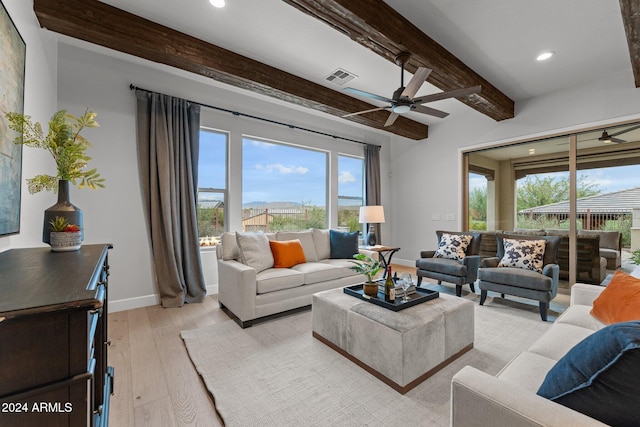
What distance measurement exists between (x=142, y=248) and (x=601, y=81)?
6.24 metres

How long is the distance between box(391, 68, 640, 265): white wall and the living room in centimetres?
1

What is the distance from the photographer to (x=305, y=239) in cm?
396

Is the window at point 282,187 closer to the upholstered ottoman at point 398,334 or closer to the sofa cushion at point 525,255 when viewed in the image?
the upholstered ottoman at point 398,334

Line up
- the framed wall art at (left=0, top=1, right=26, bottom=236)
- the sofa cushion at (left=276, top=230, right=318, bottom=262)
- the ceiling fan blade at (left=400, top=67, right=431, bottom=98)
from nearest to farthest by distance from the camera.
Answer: the framed wall art at (left=0, top=1, right=26, bottom=236) < the ceiling fan blade at (left=400, top=67, right=431, bottom=98) < the sofa cushion at (left=276, top=230, right=318, bottom=262)

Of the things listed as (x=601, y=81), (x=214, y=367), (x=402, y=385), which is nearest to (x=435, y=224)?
(x=601, y=81)

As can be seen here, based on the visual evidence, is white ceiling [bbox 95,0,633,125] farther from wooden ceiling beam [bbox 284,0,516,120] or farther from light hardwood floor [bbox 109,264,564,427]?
light hardwood floor [bbox 109,264,564,427]

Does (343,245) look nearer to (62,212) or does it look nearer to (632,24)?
(62,212)

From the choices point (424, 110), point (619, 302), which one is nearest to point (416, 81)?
point (424, 110)

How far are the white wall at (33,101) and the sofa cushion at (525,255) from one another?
4604 mm

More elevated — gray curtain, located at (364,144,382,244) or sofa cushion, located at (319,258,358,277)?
gray curtain, located at (364,144,382,244)

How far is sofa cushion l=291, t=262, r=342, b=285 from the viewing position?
3256 mm

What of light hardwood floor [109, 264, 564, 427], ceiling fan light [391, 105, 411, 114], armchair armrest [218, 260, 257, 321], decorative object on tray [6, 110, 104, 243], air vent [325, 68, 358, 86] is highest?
air vent [325, 68, 358, 86]

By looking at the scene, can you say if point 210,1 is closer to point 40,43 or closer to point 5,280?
point 40,43

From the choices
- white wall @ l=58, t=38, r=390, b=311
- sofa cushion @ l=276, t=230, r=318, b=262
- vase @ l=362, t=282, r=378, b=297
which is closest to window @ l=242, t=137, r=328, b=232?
sofa cushion @ l=276, t=230, r=318, b=262
